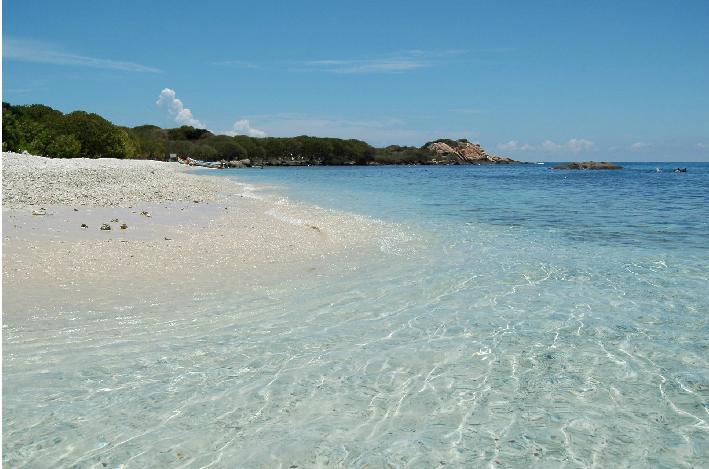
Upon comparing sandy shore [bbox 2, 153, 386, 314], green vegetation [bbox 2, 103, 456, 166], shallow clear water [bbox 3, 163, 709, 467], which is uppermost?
Result: green vegetation [bbox 2, 103, 456, 166]

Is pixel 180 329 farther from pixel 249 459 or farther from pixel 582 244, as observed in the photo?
pixel 582 244

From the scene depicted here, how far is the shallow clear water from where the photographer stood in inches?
167

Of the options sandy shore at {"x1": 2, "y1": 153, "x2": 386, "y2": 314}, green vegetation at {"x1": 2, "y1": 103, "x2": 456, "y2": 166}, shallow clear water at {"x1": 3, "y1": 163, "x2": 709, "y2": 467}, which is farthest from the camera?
green vegetation at {"x1": 2, "y1": 103, "x2": 456, "y2": 166}

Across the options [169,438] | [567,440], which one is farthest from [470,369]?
[169,438]

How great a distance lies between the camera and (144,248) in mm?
11531

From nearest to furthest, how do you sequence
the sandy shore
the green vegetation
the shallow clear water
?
the shallow clear water → the sandy shore → the green vegetation

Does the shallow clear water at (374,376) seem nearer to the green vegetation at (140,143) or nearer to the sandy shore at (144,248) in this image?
the sandy shore at (144,248)

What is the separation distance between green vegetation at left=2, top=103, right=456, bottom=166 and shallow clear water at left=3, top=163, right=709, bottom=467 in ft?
195

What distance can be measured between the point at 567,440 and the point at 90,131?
97360mm

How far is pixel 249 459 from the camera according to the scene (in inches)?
160

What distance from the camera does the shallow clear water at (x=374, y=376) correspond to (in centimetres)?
424

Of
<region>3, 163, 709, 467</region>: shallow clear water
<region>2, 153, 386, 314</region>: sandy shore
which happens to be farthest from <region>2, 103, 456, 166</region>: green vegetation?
<region>3, 163, 709, 467</region>: shallow clear water

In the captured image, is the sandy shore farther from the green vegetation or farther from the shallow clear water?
the green vegetation

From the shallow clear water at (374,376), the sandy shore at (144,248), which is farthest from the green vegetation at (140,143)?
the shallow clear water at (374,376)
